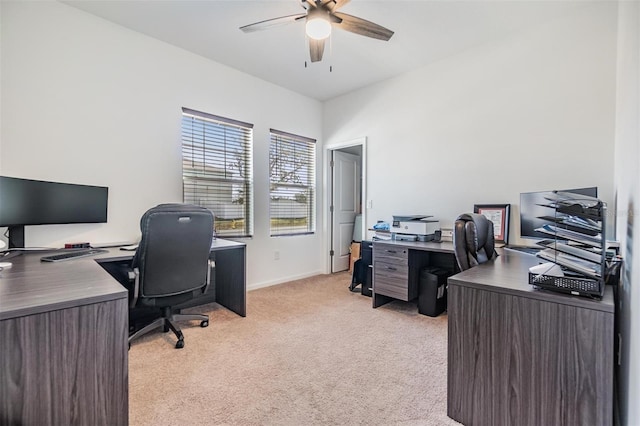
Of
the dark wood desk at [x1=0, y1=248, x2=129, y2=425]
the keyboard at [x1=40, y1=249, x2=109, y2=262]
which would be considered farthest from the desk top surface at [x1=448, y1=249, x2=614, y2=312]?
the keyboard at [x1=40, y1=249, x2=109, y2=262]

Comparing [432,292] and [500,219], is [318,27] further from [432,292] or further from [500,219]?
[432,292]

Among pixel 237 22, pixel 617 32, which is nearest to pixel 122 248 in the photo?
pixel 237 22

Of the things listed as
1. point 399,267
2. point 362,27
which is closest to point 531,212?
point 399,267

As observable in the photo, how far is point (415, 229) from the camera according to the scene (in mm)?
3152

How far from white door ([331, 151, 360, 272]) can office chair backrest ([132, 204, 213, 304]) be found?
2773mm

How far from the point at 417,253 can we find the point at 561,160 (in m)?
1.55

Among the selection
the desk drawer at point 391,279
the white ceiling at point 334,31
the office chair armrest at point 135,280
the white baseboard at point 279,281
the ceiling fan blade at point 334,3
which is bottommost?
the white baseboard at point 279,281

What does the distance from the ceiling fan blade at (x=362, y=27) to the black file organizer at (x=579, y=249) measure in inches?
70.4

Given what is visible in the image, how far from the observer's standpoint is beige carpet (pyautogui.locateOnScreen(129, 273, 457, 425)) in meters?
1.51

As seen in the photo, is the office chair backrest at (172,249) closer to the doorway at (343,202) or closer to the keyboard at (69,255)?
the keyboard at (69,255)

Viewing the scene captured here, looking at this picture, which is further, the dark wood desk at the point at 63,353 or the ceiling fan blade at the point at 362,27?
the ceiling fan blade at the point at 362,27

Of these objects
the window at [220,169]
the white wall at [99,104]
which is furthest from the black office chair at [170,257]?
the window at [220,169]

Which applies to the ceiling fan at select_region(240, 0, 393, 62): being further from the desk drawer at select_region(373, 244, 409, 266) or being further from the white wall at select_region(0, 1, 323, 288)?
the desk drawer at select_region(373, 244, 409, 266)

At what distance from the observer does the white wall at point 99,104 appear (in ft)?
7.43
